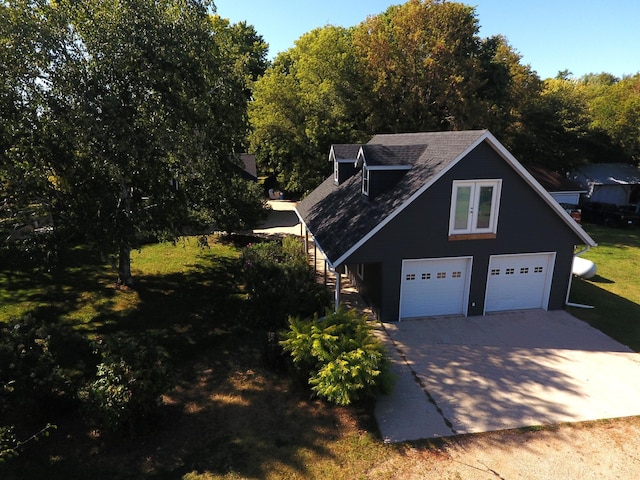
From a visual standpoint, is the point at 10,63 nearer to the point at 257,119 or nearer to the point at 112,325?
the point at 112,325

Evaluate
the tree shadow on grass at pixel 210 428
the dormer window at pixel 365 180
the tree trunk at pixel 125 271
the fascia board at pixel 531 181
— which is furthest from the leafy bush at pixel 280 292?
the fascia board at pixel 531 181

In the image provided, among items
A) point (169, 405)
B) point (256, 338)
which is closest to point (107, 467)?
point (169, 405)

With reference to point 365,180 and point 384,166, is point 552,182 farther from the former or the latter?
point 384,166

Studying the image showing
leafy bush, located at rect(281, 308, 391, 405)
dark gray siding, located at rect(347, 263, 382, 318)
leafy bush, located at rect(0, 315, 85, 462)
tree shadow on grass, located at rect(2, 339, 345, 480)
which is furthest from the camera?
dark gray siding, located at rect(347, 263, 382, 318)

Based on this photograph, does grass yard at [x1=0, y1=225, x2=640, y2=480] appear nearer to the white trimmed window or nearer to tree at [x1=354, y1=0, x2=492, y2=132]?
the white trimmed window

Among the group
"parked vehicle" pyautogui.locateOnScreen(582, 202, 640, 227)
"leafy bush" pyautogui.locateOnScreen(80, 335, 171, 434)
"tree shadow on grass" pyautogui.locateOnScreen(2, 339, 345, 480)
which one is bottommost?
"tree shadow on grass" pyautogui.locateOnScreen(2, 339, 345, 480)

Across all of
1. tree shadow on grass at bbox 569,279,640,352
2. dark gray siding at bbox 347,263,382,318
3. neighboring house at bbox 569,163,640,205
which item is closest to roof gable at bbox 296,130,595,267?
dark gray siding at bbox 347,263,382,318
